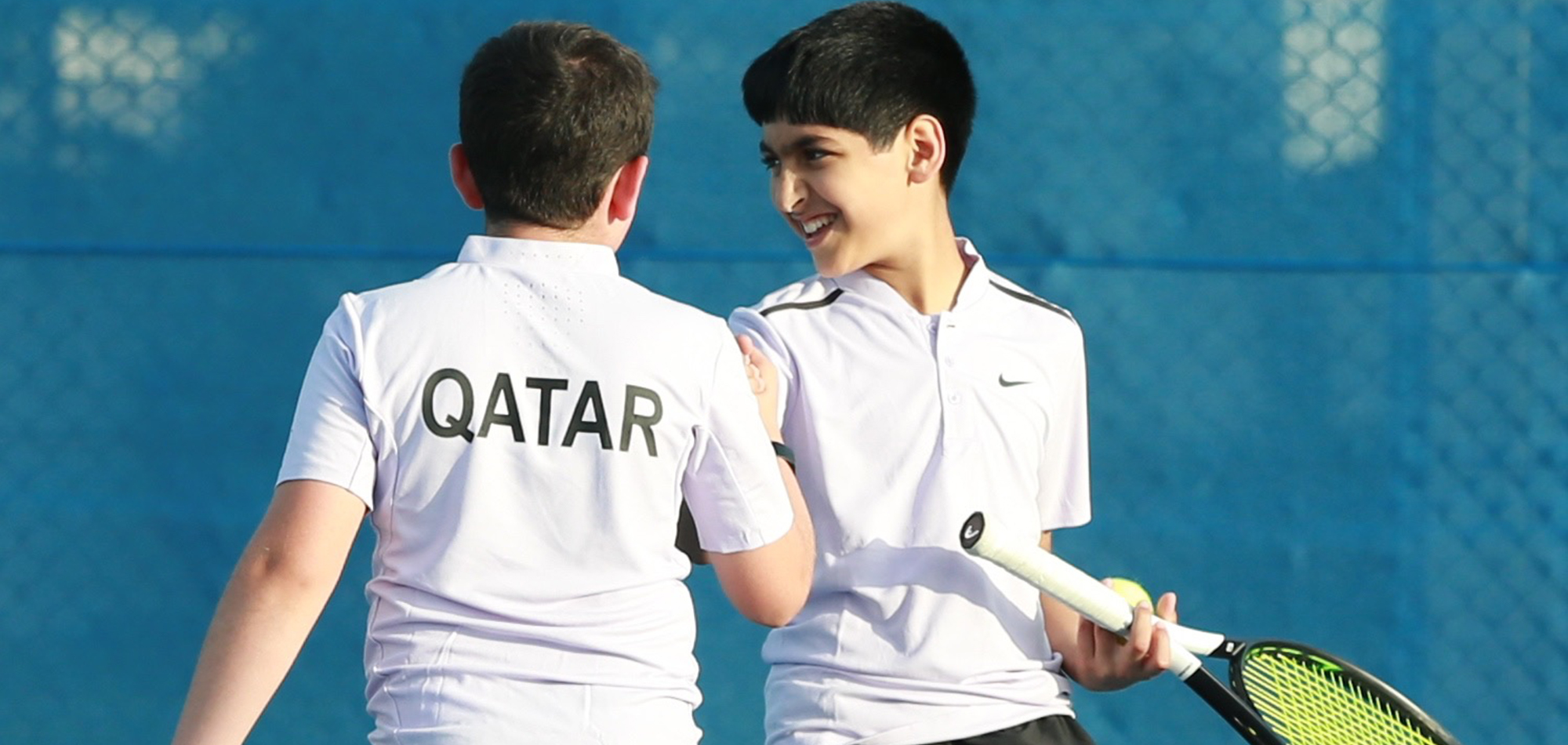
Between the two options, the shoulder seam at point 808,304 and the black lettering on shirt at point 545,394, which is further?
the shoulder seam at point 808,304

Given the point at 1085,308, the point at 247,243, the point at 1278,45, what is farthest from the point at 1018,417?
the point at 247,243

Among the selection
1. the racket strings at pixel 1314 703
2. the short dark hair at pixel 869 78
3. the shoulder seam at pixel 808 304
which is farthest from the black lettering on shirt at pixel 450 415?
the racket strings at pixel 1314 703

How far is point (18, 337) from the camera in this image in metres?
3.40

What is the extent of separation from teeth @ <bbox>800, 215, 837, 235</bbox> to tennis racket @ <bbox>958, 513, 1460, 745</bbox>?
42 centimetres

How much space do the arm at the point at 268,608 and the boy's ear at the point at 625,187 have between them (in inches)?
14.3

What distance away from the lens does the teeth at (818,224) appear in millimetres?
2293

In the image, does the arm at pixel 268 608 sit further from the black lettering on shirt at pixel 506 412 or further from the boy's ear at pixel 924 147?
the boy's ear at pixel 924 147

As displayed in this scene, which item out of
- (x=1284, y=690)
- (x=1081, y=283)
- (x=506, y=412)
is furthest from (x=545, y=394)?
(x=1081, y=283)

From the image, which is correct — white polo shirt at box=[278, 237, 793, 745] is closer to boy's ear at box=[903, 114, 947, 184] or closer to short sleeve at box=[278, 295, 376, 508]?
short sleeve at box=[278, 295, 376, 508]

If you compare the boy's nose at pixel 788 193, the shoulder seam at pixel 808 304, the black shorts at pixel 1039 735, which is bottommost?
the black shorts at pixel 1039 735

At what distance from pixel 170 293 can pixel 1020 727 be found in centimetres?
184

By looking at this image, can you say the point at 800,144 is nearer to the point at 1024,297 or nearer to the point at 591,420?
the point at 1024,297

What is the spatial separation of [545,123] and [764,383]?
Result: 1.12 ft

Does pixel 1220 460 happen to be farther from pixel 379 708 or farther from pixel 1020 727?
pixel 379 708
